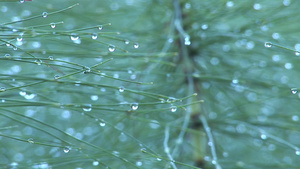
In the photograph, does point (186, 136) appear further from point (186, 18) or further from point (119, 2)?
point (119, 2)

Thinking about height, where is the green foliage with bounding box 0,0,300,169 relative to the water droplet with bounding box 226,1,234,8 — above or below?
below

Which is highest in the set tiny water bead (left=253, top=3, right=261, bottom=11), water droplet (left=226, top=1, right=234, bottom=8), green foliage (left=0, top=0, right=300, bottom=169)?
tiny water bead (left=253, top=3, right=261, bottom=11)

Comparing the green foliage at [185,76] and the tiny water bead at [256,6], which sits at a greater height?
the tiny water bead at [256,6]

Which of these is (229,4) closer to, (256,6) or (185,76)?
(256,6)

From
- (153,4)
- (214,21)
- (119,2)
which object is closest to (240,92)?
(214,21)

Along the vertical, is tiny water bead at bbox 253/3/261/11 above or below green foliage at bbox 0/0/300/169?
above

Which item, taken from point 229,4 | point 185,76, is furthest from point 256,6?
point 185,76

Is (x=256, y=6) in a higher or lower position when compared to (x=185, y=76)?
higher

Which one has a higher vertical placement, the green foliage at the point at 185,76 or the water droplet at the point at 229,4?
the water droplet at the point at 229,4

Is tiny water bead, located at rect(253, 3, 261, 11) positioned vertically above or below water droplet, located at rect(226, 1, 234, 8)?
above

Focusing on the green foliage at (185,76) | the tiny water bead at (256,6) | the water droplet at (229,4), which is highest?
the tiny water bead at (256,6)

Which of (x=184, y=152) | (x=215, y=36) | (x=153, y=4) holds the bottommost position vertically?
(x=184, y=152)
